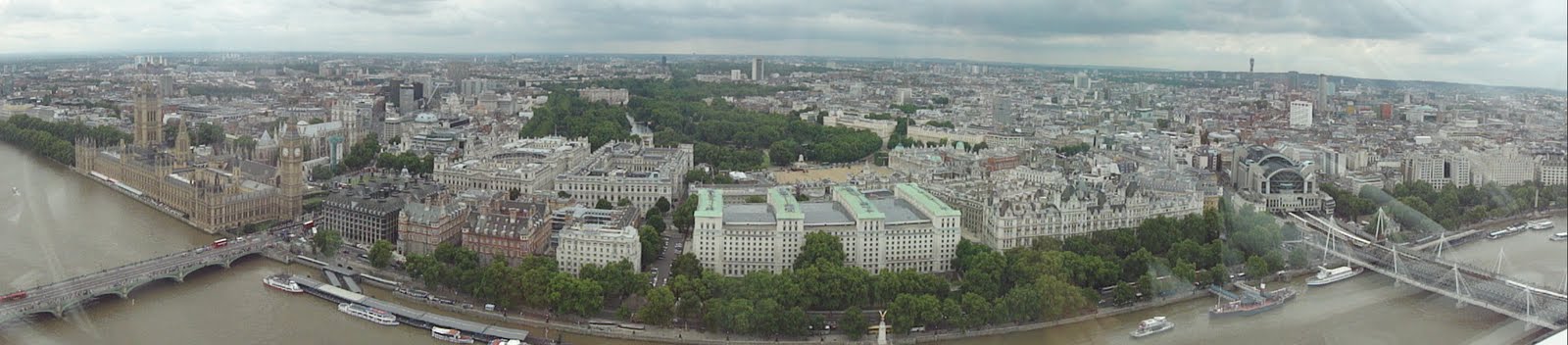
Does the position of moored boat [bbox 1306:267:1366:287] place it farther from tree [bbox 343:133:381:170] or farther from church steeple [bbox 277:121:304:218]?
tree [bbox 343:133:381:170]

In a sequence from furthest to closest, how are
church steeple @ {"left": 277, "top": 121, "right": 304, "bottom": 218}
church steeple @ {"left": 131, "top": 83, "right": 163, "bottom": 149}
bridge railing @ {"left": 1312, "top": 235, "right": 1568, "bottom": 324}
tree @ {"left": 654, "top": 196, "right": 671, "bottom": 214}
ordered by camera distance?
church steeple @ {"left": 131, "top": 83, "right": 163, "bottom": 149}, tree @ {"left": 654, "top": 196, "right": 671, "bottom": 214}, church steeple @ {"left": 277, "top": 121, "right": 304, "bottom": 218}, bridge railing @ {"left": 1312, "top": 235, "right": 1568, "bottom": 324}

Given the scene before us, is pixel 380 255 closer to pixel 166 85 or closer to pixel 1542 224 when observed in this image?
pixel 166 85

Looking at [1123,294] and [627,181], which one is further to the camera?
[627,181]

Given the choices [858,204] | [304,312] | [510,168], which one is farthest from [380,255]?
[858,204]

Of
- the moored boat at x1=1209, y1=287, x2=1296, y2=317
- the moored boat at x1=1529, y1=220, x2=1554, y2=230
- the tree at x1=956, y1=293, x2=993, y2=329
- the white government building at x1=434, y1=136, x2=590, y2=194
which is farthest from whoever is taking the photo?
the white government building at x1=434, y1=136, x2=590, y2=194

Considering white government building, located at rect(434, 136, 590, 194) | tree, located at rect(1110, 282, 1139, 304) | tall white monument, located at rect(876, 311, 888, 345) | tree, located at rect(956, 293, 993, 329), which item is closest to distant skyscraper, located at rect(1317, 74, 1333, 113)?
tree, located at rect(1110, 282, 1139, 304)

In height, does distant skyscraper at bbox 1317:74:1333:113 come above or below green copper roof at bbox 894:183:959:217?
above

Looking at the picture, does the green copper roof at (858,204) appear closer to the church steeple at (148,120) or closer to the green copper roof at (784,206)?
the green copper roof at (784,206)
